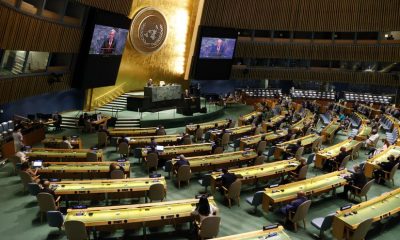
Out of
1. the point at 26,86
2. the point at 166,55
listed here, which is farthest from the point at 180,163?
the point at 166,55

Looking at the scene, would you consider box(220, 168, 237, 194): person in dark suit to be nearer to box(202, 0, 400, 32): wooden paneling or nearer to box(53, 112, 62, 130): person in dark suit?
box(53, 112, 62, 130): person in dark suit

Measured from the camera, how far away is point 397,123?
18.8 metres

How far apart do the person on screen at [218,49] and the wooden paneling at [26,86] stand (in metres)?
11.1

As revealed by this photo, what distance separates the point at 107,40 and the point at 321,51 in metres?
17.4

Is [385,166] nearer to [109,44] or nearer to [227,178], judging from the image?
[227,178]

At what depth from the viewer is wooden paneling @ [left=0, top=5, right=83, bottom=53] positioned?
11211 mm

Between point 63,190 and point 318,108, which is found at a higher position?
point 318,108

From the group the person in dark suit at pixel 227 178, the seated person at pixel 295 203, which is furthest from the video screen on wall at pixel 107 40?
the seated person at pixel 295 203

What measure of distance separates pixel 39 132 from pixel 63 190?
7981 mm

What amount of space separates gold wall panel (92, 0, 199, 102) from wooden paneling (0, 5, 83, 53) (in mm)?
4998

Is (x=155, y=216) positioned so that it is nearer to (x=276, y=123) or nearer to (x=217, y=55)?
(x=276, y=123)

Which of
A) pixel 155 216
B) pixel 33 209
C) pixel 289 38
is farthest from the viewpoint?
pixel 289 38

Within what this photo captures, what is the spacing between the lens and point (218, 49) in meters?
25.5

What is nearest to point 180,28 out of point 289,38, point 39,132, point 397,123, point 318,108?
point 289,38
